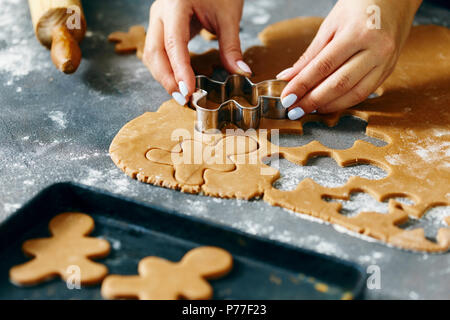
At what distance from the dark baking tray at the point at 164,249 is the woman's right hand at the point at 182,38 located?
1.43ft

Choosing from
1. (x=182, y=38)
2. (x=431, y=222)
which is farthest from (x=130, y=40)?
(x=431, y=222)

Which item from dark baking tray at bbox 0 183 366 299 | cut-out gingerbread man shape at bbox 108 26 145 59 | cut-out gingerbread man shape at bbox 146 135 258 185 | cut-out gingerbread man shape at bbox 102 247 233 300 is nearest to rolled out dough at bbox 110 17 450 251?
cut-out gingerbread man shape at bbox 146 135 258 185

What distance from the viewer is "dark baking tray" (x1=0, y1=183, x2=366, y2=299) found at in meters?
1.12

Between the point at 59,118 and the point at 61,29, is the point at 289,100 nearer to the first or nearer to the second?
the point at 59,118

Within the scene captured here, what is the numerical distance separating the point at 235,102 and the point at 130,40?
75 centimetres

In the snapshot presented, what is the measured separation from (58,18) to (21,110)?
15.9 inches

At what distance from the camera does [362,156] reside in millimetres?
1418

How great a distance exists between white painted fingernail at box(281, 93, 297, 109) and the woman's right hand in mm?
199

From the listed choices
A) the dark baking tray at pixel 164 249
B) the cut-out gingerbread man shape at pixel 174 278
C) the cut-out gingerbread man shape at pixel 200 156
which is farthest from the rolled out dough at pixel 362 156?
the cut-out gingerbread man shape at pixel 174 278

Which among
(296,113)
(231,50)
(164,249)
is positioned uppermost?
(231,50)
